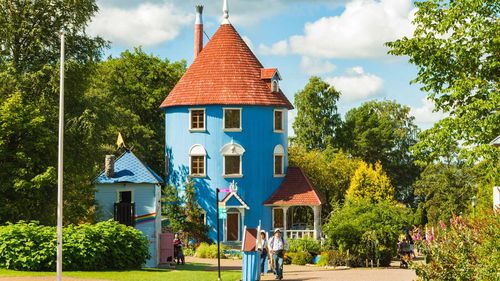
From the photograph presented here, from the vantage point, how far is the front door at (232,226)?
48.8m

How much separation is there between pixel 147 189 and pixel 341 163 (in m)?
32.4

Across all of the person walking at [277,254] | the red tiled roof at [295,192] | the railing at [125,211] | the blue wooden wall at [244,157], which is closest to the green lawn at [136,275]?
the person walking at [277,254]

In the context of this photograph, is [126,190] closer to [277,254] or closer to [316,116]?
[277,254]

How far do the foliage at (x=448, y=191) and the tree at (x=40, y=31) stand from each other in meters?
29.7

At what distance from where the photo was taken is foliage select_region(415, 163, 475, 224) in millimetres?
60594

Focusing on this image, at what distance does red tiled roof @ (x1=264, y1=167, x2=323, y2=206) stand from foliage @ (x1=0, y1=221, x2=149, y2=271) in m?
19.9

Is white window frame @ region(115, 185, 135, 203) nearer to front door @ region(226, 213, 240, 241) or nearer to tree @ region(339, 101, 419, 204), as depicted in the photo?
front door @ region(226, 213, 240, 241)

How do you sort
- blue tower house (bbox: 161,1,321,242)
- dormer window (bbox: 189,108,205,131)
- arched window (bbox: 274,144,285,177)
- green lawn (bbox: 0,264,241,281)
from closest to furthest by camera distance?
green lawn (bbox: 0,264,241,281) < blue tower house (bbox: 161,1,321,242) < dormer window (bbox: 189,108,205,131) < arched window (bbox: 274,144,285,177)

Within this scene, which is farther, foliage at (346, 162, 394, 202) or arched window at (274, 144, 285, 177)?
foliage at (346, 162, 394, 202)

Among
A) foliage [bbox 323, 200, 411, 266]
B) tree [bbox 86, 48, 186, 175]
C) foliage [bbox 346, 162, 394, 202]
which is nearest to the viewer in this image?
foliage [bbox 323, 200, 411, 266]

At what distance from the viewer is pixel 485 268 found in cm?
1742

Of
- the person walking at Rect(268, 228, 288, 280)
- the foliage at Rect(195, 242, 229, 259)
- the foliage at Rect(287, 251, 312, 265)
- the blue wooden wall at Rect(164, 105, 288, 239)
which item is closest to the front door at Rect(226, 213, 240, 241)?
the blue wooden wall at Rect(164, 105, 288, 239)

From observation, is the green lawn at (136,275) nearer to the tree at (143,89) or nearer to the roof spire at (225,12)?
the roof spire at (225,12)

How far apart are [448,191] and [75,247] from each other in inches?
1576
